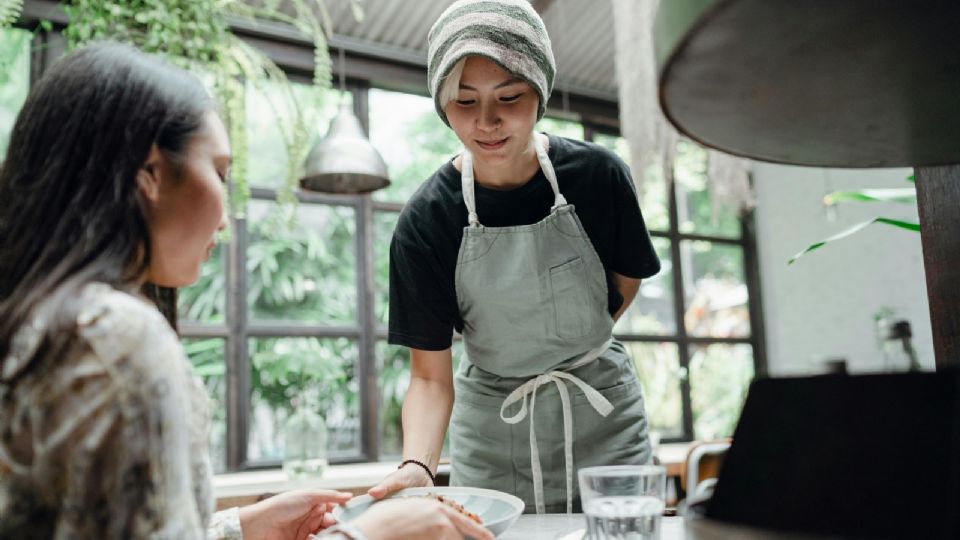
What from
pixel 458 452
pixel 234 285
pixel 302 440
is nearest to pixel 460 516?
pixel 458 452

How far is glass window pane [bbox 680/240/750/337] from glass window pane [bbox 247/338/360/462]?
2493mm

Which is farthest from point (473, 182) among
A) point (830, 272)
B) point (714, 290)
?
point (830, 272)

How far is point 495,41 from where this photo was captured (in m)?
1.42

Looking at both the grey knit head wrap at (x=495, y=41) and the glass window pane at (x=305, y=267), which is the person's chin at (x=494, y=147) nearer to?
the grey knit head wrap at (x=495, y=41)

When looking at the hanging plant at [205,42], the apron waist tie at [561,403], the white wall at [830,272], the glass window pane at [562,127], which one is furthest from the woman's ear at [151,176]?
the white wall at [830,272]

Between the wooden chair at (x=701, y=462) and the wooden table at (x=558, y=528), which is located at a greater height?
the wooden table at (x=558, y=528)

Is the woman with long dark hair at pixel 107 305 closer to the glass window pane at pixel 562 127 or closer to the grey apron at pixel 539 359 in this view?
the grey apron at pixel 539 359

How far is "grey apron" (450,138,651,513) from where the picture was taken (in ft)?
5.17

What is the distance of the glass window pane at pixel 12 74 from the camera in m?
3.46

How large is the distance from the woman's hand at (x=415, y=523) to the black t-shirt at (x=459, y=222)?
734 millimetres

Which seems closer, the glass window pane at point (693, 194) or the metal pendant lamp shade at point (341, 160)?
the metal pendant lamp shade at point (341, 160)

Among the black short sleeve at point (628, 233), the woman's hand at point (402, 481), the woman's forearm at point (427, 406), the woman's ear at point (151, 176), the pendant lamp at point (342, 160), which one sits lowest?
the woman's hand at point (402, 481)

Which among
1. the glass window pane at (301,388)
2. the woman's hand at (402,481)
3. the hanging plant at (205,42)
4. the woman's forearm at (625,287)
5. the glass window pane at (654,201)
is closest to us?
the woman's hand at (402,481)

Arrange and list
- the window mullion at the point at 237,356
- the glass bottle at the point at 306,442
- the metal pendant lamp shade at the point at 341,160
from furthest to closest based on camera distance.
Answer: the window mullion at the point at 237,356
the glass bottle at the point at 306,442
the metal pendant lamp shade at the point at 341,160
